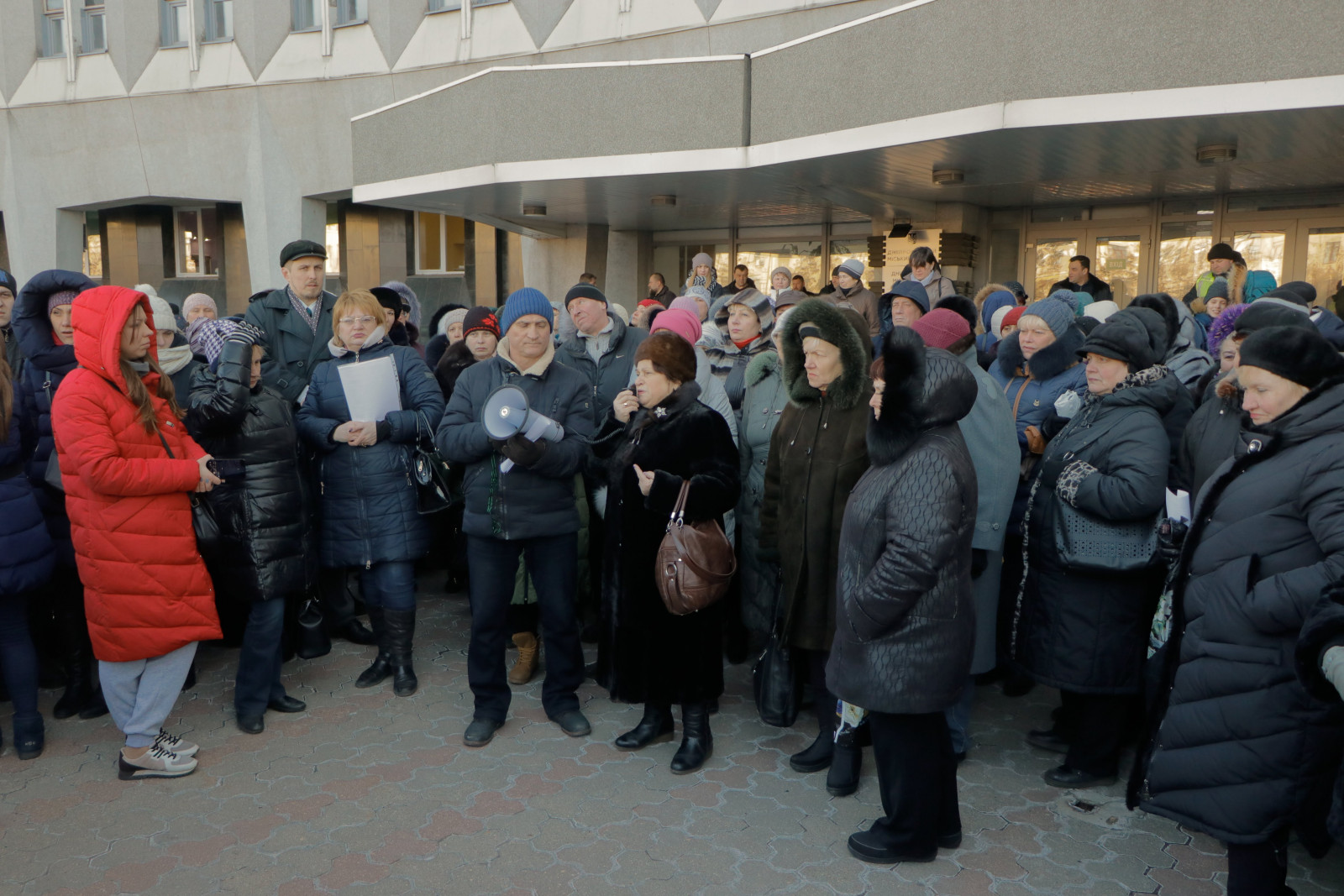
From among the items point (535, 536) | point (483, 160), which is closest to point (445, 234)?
point (483, 160)

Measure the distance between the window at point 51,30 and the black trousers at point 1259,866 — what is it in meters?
25.9

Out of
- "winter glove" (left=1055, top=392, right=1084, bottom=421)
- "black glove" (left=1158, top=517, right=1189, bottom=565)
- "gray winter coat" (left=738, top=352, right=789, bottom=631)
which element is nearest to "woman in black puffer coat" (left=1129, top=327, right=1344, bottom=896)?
"black glove" (left=1158, top=517, right=1189, bottom=565)

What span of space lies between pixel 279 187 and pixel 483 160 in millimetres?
8926

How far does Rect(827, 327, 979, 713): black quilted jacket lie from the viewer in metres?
3.02

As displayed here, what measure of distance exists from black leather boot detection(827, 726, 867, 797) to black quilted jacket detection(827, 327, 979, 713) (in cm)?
77

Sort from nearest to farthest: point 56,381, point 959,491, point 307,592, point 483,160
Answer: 1. point 959,491
2. point 56,381
3. point 307,592
4. point 483,160

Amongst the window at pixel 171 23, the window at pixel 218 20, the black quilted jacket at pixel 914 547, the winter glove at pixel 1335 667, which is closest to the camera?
the winter glove at pixel 1335 667

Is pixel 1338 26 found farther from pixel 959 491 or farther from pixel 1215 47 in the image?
pixel 959 491

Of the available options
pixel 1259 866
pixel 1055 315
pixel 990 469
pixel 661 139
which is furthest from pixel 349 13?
pixel 1259 866

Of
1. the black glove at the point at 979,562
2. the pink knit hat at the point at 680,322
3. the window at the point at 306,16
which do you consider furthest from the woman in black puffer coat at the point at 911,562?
the window at the point at 306,16

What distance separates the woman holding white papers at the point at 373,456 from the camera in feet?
15.6

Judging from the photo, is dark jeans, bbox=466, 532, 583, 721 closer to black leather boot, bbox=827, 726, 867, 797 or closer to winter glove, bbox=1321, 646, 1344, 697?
black leather boot, bbox=827, 726, 867, 797

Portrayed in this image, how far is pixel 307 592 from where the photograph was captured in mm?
5473

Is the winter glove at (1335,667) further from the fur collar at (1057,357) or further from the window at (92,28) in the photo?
the window at (92,28)
